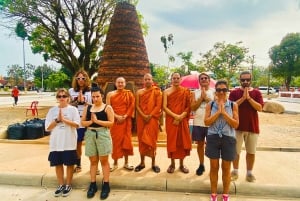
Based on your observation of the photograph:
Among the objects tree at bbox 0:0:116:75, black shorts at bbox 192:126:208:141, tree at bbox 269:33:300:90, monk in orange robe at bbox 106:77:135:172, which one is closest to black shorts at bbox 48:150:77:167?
monk in orange robe at bbox 106:77:135:172

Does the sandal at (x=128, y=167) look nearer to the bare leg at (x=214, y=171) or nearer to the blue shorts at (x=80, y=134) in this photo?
the blue shorts at (x=80, y=134)

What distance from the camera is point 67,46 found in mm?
17656

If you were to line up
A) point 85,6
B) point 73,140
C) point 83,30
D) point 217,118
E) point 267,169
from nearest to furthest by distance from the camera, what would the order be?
point 217,118 → point 73,140 → point 267,169 → point 85,6 → point 83,30

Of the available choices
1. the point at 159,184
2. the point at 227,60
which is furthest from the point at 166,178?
the point at 227,60

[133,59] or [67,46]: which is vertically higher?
[67,46]

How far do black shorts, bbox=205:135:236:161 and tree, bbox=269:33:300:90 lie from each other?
42187 millimetres

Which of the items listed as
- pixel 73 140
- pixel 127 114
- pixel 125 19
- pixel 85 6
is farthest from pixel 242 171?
pixel 85 6

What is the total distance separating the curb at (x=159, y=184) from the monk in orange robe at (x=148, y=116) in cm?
50

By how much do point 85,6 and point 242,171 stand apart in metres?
15.2

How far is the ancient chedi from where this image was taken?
829cm

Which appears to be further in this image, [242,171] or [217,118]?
[242,171]

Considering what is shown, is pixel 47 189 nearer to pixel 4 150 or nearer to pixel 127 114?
pixel 127 114

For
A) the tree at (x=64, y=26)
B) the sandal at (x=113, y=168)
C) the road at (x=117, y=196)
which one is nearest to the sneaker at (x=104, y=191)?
the road at (x=117, y=196)

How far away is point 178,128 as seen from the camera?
4.54 metres
